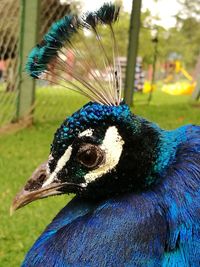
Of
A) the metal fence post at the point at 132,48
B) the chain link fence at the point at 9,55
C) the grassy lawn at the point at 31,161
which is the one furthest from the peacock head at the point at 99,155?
the chain link fence at the point at 9,55

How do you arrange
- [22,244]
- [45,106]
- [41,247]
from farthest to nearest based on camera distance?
[45,106], [22,244], [41,247]

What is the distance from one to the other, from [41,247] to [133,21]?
14.7 ft

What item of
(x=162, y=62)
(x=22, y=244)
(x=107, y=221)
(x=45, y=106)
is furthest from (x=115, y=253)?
(x=162, y=62)

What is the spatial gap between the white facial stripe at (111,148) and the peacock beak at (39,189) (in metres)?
0.10

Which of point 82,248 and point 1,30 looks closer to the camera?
point 82,248

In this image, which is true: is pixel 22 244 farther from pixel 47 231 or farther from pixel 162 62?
pixel 162 62

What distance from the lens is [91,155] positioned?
130cm

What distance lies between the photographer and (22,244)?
2.73 meters

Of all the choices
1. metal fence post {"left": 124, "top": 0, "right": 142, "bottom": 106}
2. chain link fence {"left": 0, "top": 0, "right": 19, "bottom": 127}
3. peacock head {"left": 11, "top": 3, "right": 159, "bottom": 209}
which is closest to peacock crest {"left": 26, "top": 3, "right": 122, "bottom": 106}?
peacock head {"left": 11, "top": 3, "right": 159, "bottom": 209}

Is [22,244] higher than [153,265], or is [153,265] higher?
[153,265]

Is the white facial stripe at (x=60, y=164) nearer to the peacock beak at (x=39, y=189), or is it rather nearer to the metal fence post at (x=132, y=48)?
the peacock beak at (x=39, y=189)

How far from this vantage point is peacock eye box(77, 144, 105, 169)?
1.29 meters

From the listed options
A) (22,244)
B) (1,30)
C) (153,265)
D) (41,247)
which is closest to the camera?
(153,265)

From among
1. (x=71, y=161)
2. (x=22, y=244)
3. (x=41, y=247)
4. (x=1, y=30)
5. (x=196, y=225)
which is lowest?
(x=22, y=244)
